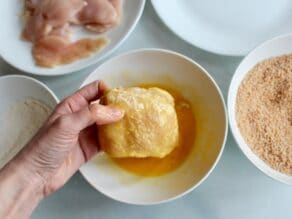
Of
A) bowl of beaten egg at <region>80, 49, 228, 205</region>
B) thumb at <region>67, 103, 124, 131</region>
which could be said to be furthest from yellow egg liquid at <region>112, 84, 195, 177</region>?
thumb at <region>67, 103, 124, 131</region>

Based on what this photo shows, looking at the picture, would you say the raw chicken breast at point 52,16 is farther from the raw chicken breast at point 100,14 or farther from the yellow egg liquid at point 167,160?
the yellow egg liquid at point 167,160

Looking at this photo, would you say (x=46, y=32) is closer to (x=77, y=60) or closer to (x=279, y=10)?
(x=77, y=60)

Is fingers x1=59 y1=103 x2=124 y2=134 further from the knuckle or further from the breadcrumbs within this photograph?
the breadcrumbs

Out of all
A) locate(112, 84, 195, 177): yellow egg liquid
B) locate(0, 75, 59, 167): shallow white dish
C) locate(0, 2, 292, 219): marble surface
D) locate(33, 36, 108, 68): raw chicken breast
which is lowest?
locate(0, 2, 292, 219): marble surface

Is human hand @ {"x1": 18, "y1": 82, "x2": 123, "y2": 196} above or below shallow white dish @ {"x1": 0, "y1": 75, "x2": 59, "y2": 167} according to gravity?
above

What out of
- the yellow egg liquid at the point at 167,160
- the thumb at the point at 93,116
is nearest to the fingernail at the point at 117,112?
the thumb at the point at 93,116

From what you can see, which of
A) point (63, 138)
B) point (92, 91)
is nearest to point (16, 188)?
point (63, 138)
